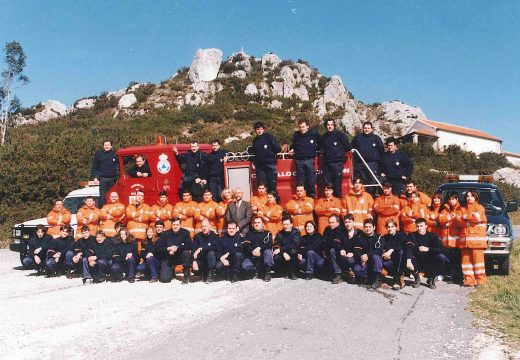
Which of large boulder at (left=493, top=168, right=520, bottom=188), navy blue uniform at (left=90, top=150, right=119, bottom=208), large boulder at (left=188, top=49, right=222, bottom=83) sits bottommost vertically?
large boulder at (left=493, top=168, right=520, bottom=188)

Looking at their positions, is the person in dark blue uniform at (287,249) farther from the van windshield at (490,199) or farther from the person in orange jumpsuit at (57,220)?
the person in orange jumpsuit at (57,220)

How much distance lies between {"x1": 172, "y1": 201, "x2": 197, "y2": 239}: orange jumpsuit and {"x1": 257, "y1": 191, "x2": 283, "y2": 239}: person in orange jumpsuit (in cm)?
158

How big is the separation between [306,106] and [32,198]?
127 feet

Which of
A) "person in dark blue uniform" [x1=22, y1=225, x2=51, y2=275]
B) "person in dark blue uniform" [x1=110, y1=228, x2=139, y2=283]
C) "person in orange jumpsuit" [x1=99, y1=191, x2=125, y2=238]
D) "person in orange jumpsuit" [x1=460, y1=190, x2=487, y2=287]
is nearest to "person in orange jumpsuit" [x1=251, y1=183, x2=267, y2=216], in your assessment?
"person in dark blue uniform" [x1=110, y1=228, x2=139, y2=283]

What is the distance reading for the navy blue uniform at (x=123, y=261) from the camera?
9281mm

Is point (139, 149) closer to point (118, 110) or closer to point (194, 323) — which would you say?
point (194, 323)

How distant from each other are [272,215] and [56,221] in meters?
5.03

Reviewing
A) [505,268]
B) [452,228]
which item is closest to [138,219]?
[452,228]

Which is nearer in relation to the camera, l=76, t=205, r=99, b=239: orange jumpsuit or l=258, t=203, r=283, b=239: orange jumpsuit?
l=258, t=203, r=283, b=239: orange jumpsuit

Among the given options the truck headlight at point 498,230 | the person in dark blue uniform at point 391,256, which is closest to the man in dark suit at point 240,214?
the person in dark blue uniform at point 391,256

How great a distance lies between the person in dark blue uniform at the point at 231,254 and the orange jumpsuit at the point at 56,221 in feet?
13.3

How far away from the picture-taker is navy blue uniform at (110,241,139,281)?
30.5 ft

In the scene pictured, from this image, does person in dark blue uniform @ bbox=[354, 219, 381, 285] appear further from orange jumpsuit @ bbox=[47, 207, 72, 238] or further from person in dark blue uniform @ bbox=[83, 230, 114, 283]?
orange jumpsuit @ bbox=[47, 207, 72, 238]

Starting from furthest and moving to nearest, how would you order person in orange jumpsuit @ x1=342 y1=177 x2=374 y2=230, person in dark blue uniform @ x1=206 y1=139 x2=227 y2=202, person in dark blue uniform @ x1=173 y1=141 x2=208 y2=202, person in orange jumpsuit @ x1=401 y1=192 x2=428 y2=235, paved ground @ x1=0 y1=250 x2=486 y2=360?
person in dark blue uniform @ x1=173 y1=141 x2=208 y2=202 < person in dark blue uniform @ x1=206 y1=139 x2=227 y2=202 < person in orange jumpsuit @ x1=342 y1=177 x2=374 y2=230 < person in orange jumpsuit @ x1=401 y1=192 x2=428 y2=235 < paved ground @ x1=0 y1=250 x2=486 y2=360
